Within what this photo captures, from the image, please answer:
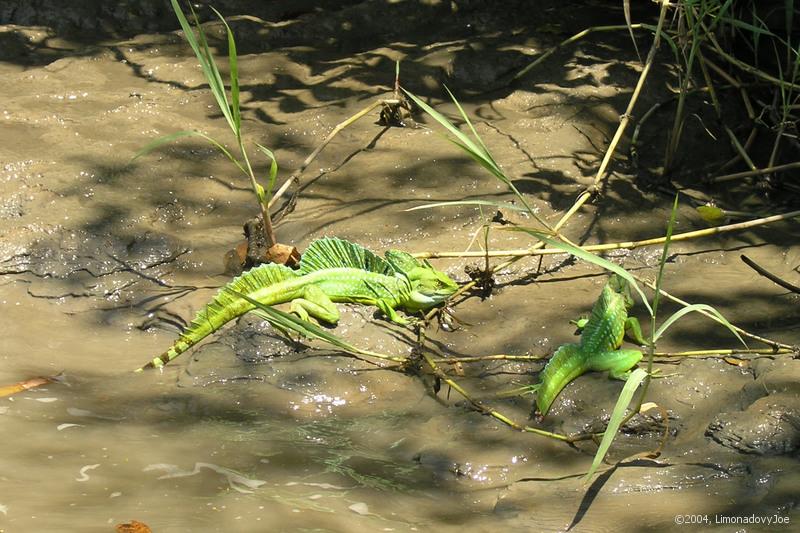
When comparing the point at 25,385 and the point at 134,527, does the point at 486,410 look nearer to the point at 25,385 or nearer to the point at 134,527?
the point at 134,527

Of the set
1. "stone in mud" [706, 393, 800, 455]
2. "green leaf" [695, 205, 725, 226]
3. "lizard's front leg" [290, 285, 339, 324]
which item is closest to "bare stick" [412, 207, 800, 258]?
"green leaf" [695, 205, 725, 226]

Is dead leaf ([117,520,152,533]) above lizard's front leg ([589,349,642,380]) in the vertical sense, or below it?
above

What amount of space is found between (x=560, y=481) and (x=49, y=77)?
4939 millimetres

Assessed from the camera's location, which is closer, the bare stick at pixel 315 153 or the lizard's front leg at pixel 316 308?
the lizard's front leg at pixel 316 308

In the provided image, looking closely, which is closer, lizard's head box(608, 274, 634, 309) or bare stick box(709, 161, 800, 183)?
lizard's head box(608, 274, 634, 309)

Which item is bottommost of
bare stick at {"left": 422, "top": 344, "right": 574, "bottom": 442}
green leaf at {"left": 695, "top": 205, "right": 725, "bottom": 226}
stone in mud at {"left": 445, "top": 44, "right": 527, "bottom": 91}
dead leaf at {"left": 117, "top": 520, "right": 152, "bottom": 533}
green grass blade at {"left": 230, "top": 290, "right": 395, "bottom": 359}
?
bare stick at {"left": 422, "top": 344, "right": 574, "bottom": 442}

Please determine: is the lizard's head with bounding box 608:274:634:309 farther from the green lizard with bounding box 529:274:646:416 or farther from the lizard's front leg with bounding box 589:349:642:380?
the lizard's front leg with bounding box 589:349:642:380

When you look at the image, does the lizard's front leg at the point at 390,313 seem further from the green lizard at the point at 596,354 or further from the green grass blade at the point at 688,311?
the green grass blade at the point at 688,311

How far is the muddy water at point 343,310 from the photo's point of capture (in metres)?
3.70

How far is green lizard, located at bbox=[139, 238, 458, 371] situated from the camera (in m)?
4.84

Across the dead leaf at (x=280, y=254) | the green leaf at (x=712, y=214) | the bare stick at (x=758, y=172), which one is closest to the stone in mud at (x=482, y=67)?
the bare stick at (x=758, y=172)

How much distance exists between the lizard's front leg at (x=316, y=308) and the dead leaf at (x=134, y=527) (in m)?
1.67

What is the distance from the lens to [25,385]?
14.8ft

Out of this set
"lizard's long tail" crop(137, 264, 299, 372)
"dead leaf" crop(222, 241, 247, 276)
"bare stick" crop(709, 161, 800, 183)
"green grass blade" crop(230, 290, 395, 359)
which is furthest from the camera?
"bare stick" crop(709, 161, 800, 183)
